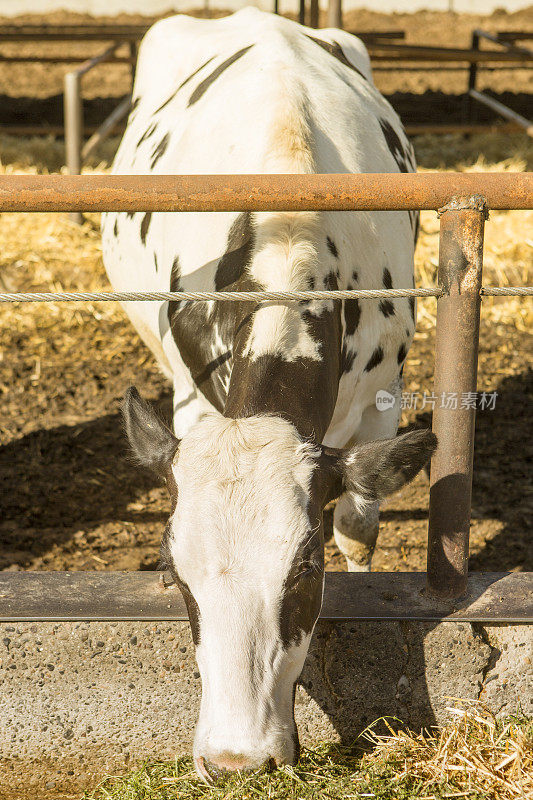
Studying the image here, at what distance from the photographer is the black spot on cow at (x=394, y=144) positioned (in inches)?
131

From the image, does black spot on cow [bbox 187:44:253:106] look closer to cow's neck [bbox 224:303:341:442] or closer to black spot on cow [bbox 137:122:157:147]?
black spot on cow [bbox 137:122:157:147]

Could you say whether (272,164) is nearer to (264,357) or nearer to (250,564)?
(264,357)

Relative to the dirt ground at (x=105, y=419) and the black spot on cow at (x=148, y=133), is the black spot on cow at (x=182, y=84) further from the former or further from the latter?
the dirt ground at (x=105, y=419)

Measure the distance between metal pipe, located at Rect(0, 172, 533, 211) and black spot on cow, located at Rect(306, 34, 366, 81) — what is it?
5.43ft

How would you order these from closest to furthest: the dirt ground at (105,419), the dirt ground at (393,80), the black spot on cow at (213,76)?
the black spot on cow at (213,76), the dirt ground at (105,419), the dirt ground at (393,80)

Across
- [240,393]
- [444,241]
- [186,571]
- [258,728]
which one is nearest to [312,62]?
[444,241]

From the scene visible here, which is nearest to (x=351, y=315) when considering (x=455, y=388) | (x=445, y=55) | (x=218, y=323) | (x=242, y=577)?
(x=218, y=323)

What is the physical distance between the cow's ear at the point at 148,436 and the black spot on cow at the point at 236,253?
1.56 feet

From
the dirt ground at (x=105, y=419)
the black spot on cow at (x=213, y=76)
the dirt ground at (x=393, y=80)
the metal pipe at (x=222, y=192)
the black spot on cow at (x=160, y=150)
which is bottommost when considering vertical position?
the dirt ground at (x=105, y=419)

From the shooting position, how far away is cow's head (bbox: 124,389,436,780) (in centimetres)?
178

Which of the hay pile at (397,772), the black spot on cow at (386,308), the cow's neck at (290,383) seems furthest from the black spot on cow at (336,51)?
the hay pile at (397,772)

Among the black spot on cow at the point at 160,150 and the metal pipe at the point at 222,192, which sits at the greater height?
the metal pipe at the point at 222,192

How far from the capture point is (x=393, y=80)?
44.9ft

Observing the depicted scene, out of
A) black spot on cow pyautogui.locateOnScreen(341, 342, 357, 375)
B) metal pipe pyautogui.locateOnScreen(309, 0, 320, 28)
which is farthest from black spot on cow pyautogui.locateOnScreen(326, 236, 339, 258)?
metal pipe pyautogui.locateOnScreen(309, 0, 320, 28)
